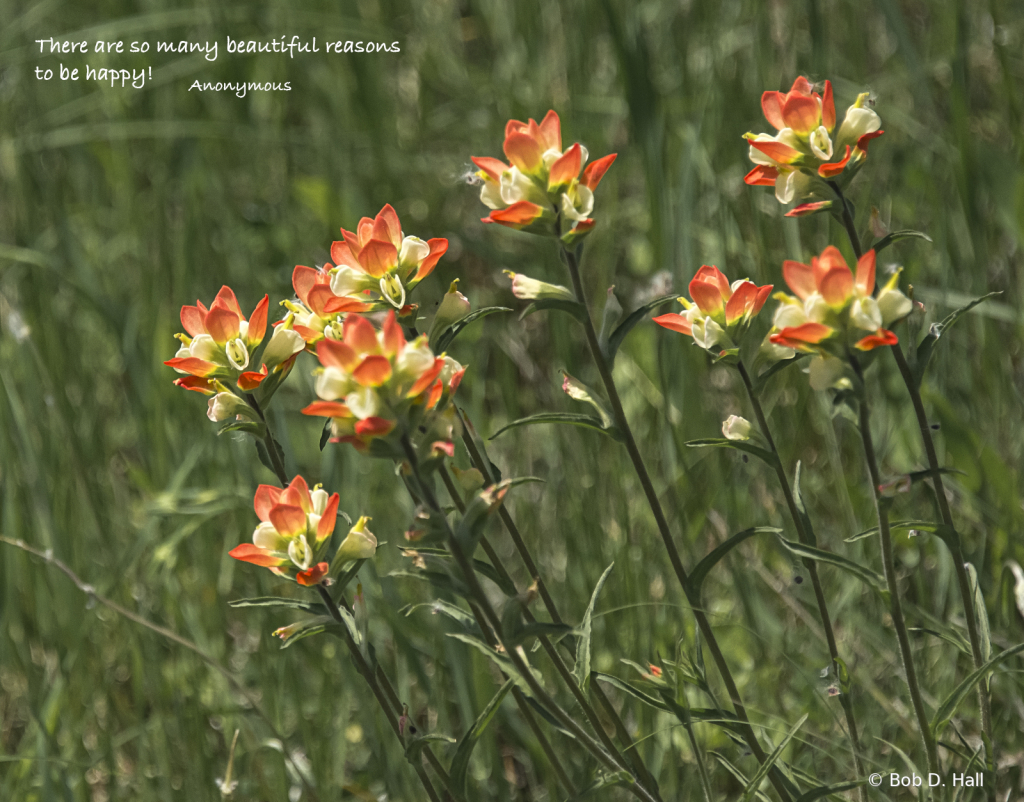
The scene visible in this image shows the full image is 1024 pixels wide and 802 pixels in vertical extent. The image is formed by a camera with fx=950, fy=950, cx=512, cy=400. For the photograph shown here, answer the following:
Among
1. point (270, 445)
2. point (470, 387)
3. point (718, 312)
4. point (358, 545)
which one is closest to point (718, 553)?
point (718, 312)

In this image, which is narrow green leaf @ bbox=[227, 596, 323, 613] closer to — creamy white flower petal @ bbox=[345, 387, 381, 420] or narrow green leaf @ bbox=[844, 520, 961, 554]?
creamy white flower petal @ bbox=[345, 387, 381, 420]

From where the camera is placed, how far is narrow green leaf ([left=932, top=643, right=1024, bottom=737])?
100 cm

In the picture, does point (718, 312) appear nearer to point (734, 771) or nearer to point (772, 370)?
point (772, 370)

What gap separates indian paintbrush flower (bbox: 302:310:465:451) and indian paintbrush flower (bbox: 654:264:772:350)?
0.33 meters

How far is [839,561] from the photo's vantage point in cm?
103

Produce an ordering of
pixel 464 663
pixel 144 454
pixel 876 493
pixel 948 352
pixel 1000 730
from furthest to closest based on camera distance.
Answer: pixel 144 454 → pixel 948 352 → pixel 464 663 → pixel 1000 730 → pixel 876 493

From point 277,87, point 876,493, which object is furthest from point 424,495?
point 277,87

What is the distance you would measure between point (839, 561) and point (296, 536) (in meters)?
0.59

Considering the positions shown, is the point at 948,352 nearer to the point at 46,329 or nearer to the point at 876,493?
the point at 876,493

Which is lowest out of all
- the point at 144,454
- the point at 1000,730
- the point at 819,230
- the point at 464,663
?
the point at 1000,730

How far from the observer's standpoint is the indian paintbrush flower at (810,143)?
3.52ft

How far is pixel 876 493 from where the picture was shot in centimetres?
100

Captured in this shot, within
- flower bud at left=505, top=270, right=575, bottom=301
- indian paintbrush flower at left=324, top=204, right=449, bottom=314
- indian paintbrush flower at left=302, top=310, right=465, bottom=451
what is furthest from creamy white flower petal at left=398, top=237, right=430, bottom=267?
indian paintbrush flower at left=302, top=310, right=465, bottom=451

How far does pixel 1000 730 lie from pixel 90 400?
2.25m
